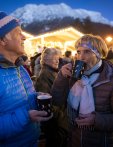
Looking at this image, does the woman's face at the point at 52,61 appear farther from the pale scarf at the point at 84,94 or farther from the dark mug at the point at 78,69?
the dark mug at the point at 78,69

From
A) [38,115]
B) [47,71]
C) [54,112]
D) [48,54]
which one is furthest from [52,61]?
[38,115]

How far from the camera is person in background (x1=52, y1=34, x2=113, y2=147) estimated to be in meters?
2.48

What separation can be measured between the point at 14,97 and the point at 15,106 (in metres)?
0.08

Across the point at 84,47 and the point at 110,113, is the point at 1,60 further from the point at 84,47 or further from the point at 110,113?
the point at 110,113

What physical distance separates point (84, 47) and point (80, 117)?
0.76 meters

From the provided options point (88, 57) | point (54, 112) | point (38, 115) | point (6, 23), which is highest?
point (6, 23)

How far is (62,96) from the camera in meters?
2.80

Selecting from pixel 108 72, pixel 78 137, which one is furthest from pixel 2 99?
pixel 108 72

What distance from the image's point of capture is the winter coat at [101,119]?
2.45 m

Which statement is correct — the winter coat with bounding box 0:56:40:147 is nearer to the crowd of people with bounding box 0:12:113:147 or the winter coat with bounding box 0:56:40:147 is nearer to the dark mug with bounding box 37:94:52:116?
the crowd of people with bounding box 0:12:113:147

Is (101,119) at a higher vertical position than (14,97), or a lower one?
lower

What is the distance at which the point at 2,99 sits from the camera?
212cm

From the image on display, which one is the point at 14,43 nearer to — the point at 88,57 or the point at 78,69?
the point at 78,69

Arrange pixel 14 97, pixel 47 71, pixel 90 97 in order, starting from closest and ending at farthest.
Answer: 1. pixel 14 97
2. pixel 90 97
3. pixel 47 71
